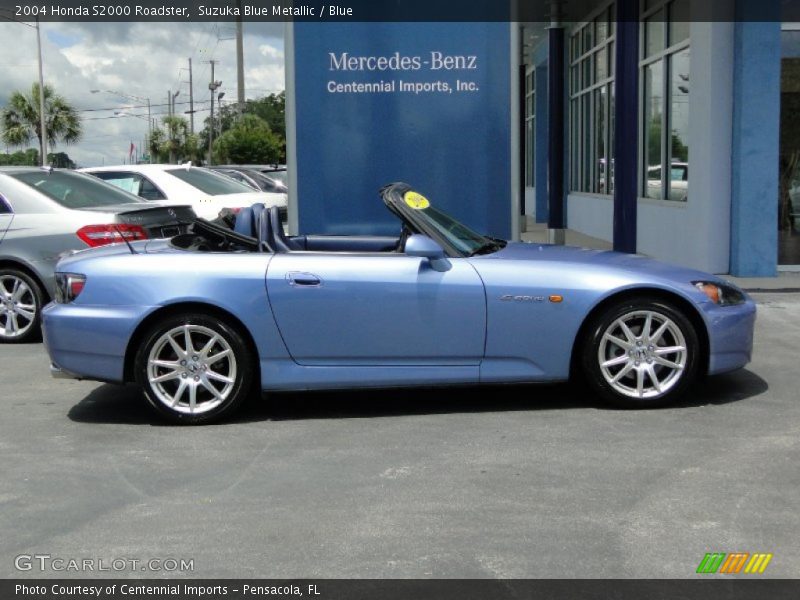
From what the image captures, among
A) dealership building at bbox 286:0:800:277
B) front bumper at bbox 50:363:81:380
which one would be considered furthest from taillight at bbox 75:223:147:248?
front bumper at bbox 50:363:81:380

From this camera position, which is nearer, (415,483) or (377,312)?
(415,483)

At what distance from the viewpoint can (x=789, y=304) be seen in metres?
10.8

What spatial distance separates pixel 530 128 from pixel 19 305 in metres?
22.0

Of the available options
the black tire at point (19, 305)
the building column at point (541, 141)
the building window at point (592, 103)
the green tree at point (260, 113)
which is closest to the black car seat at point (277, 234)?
the black tire at point (19, 305)

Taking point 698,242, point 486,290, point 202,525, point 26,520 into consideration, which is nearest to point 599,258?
point 486,290

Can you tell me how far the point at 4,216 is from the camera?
9.33 meters

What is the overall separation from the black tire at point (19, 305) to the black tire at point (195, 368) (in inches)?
146

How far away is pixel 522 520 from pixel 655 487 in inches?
29.4

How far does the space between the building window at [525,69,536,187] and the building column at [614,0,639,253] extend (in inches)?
545

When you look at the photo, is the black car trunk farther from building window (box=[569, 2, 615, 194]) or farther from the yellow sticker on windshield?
building window (box=[569, 2, 615, 194])

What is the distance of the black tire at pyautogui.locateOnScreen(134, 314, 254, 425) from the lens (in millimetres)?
5973

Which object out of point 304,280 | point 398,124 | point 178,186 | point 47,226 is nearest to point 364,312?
point 304,280

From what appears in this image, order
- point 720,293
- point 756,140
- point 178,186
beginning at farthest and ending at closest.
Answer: point 178,186
point 756,140
point 720,293

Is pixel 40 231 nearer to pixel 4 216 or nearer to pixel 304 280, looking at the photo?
pixel 4 216
